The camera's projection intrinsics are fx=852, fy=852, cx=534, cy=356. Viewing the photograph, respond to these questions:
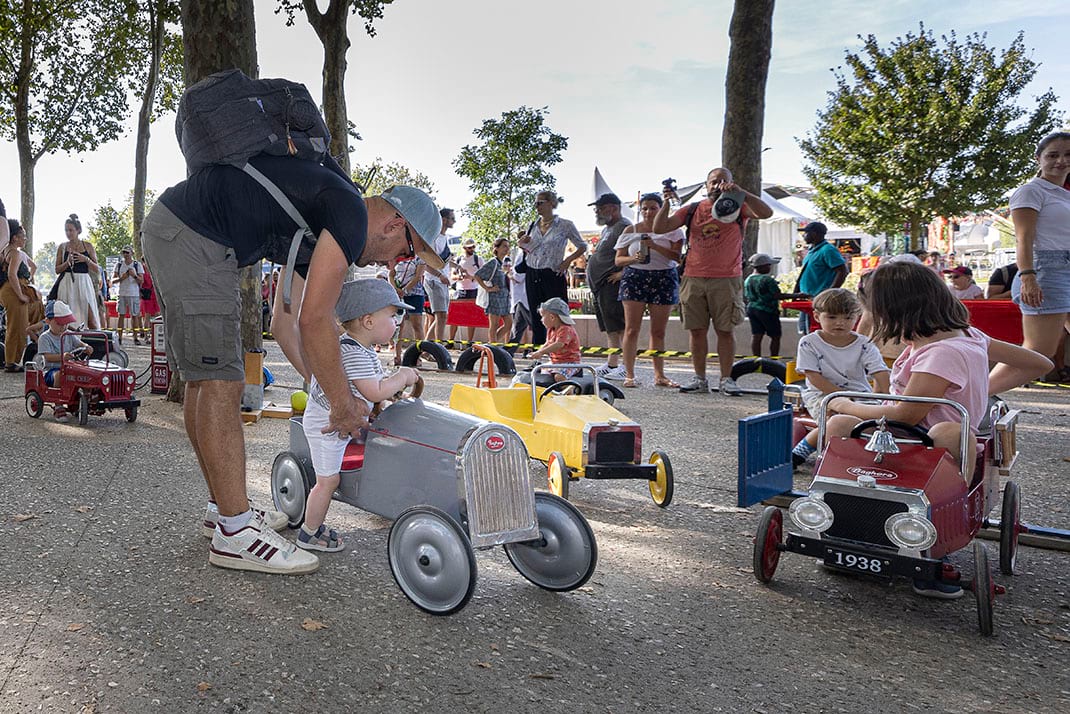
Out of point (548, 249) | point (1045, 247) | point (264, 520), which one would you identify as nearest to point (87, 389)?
point (264, 520)

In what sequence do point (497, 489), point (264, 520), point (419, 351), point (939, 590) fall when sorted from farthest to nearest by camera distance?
point (419, 351) < point (264, 520) < point (939, 590) < point (497, 489)

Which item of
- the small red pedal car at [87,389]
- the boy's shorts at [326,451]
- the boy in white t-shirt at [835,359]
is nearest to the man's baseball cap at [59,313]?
A: the small red pedal car at [87,389]

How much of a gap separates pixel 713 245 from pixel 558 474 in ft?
14.4

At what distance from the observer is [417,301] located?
39.6 feet

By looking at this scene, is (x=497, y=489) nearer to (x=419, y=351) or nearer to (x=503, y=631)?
(x=503, y=631)

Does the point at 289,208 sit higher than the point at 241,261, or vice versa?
the point at 289,208

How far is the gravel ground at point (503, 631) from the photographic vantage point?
2.26m

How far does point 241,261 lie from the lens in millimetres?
3115

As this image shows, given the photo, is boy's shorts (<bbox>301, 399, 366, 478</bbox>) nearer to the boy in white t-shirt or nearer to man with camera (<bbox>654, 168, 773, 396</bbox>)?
the boy in white t-shirt

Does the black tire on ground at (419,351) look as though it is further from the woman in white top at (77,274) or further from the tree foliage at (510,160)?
the tree foliage at (510,160)

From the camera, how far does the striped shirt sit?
10.7ft

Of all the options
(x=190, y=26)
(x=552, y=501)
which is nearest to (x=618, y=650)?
(x=552, y=501)

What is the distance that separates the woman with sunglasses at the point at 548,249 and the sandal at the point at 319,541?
680cm

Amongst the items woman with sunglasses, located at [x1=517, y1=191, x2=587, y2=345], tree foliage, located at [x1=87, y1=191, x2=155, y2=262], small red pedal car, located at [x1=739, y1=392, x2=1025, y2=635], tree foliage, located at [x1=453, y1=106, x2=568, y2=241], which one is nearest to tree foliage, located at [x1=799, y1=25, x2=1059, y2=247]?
tree foliage, located at [x1=453, y1=106, x2=568, y2=241]
